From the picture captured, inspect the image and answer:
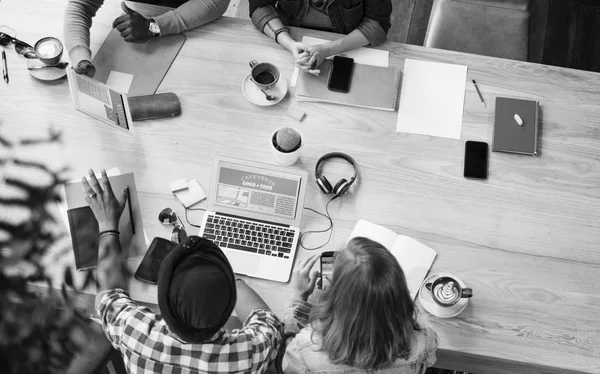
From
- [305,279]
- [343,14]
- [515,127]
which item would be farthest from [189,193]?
[515,127]

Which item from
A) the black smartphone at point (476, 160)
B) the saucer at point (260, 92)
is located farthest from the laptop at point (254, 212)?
the black smartphone at point (476, 160)

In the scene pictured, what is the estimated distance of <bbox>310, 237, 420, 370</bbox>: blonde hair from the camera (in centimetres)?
121

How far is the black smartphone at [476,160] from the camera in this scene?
1.61m

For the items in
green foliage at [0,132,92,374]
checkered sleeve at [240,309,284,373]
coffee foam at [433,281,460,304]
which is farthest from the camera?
green foliage at [0,132,92,374]

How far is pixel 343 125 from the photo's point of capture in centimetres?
167

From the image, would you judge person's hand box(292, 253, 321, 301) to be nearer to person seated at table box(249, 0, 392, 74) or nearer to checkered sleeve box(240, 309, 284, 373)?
checkered sleeve box(240, 309, 284, 373)

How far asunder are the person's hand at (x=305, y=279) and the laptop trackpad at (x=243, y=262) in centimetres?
11

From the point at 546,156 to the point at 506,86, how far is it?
0.80 feet

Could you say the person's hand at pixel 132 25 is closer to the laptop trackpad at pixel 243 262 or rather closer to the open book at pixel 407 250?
the laptop trackpad at pixel 243 262

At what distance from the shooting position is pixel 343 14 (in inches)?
76.7

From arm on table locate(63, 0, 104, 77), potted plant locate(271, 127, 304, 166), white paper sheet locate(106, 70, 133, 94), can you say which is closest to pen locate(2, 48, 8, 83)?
arm on table locate(63, 0, 104, 77)

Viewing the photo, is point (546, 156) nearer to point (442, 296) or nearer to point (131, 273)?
point (442, 296)

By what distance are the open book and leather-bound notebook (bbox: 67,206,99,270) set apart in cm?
68

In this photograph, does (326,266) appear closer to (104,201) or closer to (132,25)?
(104,201)
